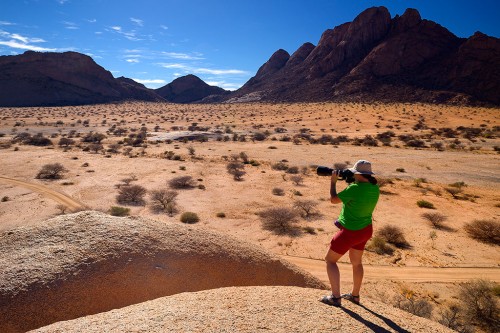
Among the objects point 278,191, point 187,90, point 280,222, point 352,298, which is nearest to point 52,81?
point 187,90

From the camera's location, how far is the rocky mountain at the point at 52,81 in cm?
9131

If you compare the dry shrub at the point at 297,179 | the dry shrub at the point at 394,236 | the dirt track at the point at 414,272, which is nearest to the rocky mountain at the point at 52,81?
the dry shrub at the point at 297,179

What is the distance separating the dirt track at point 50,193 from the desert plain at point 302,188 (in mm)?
43

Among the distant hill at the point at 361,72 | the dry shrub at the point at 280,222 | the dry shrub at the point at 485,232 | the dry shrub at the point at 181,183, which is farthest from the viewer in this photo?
the distant hill at the point at 361,72

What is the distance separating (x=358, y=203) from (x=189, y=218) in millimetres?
9746

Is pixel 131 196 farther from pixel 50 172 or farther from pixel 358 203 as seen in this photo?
pixel 358 203

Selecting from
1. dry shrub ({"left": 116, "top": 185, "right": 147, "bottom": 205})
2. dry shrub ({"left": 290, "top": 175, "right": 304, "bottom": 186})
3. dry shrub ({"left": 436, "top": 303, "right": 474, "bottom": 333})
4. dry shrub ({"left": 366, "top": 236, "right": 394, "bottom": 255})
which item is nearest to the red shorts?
dry shrub ({"left": 436, "top": 303, "right": 474, "bottom": 333})

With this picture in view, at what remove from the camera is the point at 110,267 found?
4.76 m

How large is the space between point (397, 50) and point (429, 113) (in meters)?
35.7

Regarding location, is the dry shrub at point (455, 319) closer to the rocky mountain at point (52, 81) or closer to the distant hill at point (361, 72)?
the distant hill at point (361, 72)

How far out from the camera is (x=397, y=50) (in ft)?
274

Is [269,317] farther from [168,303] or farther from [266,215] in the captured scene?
[266,215]

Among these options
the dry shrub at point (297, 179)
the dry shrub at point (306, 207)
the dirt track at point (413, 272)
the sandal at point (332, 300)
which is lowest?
the dirt track at point (413, 272)

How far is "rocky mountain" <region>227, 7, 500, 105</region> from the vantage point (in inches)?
2825
